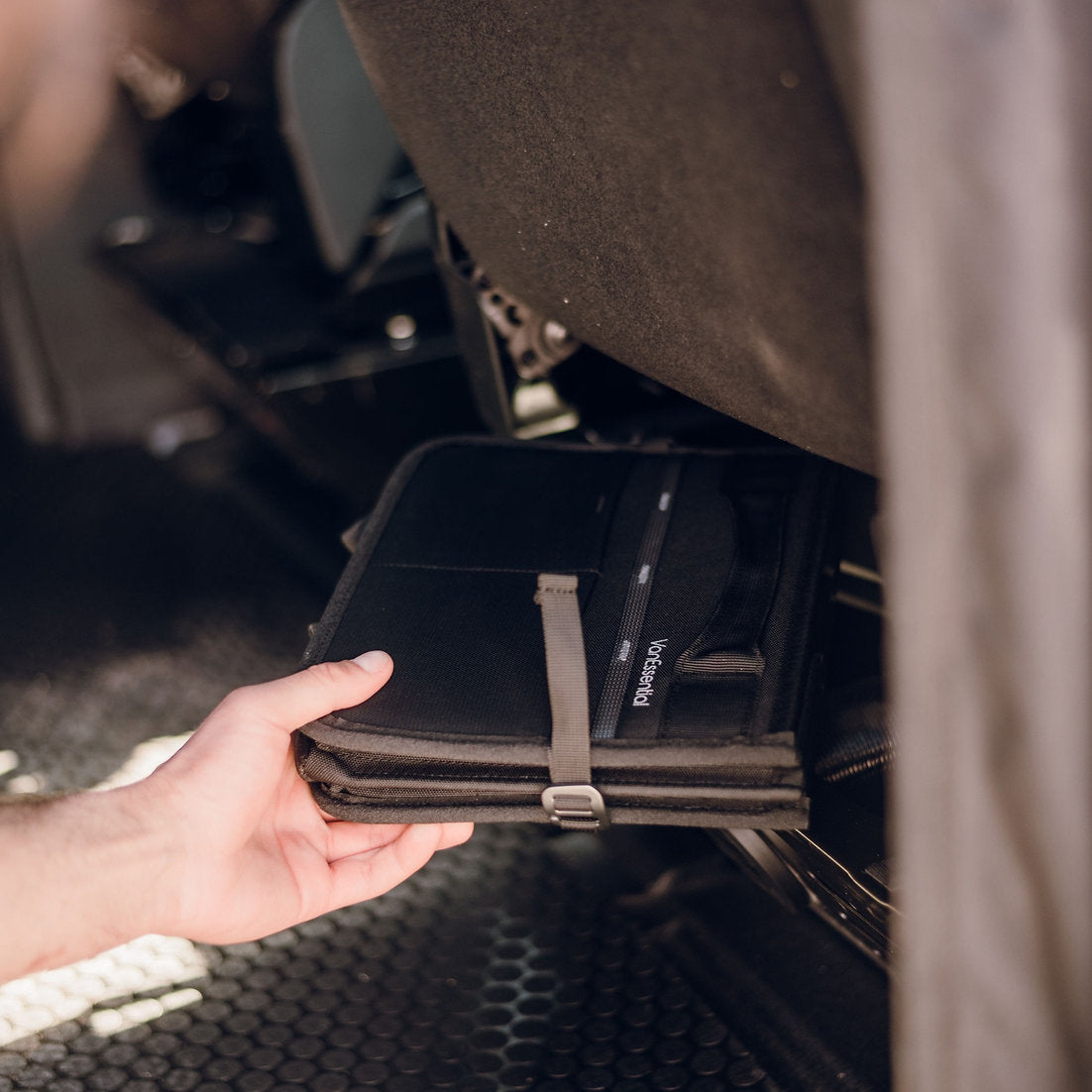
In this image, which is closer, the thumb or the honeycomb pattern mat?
the thumb

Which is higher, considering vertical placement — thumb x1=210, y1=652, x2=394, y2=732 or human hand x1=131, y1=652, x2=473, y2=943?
thumb x1=210, y1=652, x2=394, y2=732

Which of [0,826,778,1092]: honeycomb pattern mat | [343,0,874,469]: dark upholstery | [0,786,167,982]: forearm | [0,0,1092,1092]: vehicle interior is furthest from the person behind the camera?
[0,826,778,1092]: honeycomb pattern mat

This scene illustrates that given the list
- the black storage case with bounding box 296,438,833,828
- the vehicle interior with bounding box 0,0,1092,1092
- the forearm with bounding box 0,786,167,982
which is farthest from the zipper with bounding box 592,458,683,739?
the forearm with bounding box 0,786,167,982

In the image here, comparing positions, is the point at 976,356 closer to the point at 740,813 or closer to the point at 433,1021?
the point at 740,813

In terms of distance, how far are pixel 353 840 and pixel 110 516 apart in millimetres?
1213

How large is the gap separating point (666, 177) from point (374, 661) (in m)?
0.37

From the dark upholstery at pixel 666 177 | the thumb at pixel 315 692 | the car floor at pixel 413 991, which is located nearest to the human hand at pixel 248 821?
the thumb at pixel 315 692

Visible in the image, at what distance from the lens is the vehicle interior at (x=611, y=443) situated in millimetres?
366

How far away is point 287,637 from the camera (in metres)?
1.52

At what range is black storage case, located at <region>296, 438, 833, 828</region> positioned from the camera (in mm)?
687

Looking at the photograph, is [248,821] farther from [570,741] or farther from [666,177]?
[666,177]

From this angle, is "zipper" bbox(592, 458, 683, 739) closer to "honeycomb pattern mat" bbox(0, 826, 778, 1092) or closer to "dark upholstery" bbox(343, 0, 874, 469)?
"dark upholstery" bbox(343, 0, 874, 469)

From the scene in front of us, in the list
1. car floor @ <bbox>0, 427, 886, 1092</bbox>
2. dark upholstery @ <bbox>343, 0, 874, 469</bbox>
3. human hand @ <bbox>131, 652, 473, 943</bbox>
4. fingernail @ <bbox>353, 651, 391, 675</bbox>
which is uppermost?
dark upholstery @ <bbox>343, 0, 874, 469</bbox>

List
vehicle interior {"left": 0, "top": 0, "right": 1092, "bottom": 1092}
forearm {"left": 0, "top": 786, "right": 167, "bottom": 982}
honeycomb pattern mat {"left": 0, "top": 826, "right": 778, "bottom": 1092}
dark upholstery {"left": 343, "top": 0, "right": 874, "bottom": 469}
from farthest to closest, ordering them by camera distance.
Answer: honeycomb pattern mat {"left": 0, "top": 826, "right": 778, "bottom": 1092} → forearm {"left": 0, "top": 786, "right": 167, "bottom": 982} → dark upholstery {"left": 343, "top": 0, "right": 874, "bottom": 469} → vehicle interior {"left": 0, "top": 0, "right": 1092, "bottom": 1092}
